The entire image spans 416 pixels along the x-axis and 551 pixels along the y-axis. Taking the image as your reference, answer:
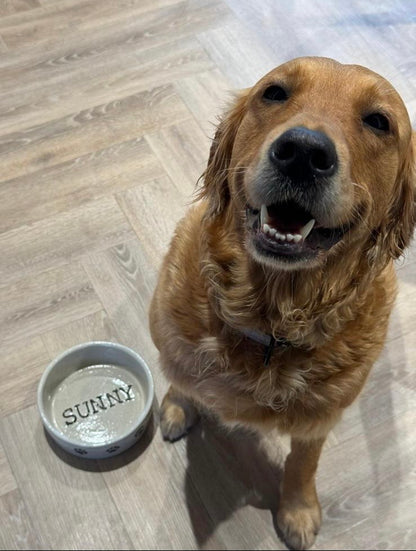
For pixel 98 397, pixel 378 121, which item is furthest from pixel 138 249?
pixel 378 121

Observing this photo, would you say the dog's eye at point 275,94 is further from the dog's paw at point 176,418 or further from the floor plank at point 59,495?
the floor plank at point 59,495

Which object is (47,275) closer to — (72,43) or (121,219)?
(121,219)

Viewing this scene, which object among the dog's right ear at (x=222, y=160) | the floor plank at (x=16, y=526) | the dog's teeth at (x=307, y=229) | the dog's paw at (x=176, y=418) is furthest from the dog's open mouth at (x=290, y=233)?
the floor plank at (x=16, y=526)

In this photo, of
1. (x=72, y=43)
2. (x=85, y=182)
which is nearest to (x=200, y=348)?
(x=85, y=182)

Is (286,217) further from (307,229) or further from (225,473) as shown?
(225,473)

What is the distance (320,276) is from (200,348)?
0.34 m

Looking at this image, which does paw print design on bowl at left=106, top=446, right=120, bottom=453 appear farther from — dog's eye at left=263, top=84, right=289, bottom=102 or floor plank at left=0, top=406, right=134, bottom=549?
dog's eye at left=263, top=84, right=289, bottom=102

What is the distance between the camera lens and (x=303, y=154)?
112 cm

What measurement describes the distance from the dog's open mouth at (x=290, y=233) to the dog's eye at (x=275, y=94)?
9.5 inches

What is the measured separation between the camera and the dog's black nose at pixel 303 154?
109 cm

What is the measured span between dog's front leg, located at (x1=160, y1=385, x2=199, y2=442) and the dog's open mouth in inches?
28.2

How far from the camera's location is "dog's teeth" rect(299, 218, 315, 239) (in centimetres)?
122

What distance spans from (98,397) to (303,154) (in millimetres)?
1036

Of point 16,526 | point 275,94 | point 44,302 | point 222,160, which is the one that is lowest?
point 16,526
